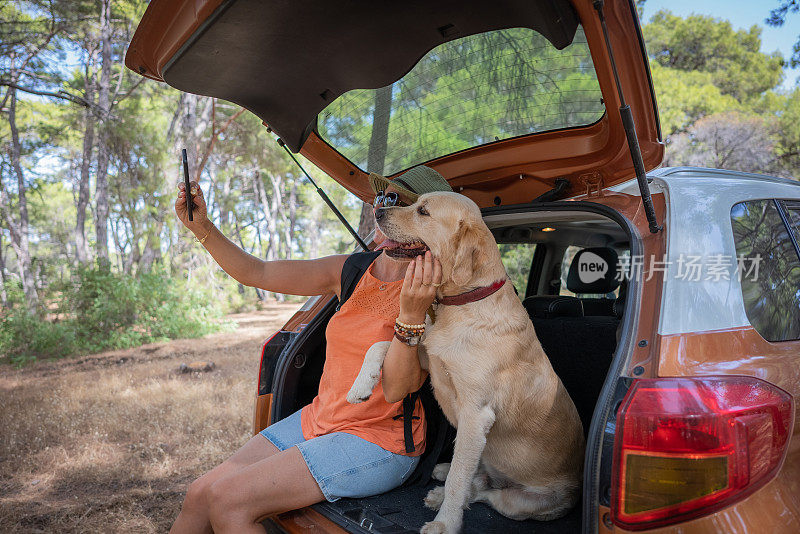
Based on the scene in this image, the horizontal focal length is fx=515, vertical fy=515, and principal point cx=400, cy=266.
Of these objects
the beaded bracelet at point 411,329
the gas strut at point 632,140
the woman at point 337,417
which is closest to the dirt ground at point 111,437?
the woman at point 337,417

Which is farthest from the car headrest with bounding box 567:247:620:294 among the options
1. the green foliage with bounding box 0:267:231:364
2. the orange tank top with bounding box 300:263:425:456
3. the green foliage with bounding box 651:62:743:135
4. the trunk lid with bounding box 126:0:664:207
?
the green foliage with bounding box 651:62:743:135

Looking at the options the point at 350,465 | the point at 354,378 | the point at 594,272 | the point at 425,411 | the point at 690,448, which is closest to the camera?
the point at 690,448

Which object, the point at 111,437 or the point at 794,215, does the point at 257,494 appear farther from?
the point at 111,437

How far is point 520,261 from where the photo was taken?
15.6ft

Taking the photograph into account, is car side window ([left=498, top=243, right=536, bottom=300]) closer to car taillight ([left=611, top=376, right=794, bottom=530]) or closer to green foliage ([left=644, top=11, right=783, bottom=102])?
car taillight ([left=611, top=376, right=794, bottom=530])

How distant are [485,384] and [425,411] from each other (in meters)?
0.74

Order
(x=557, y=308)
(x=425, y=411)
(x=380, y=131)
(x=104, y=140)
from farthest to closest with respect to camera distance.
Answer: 1. (x=104, y=140)
2. (x=557, y=308)
3. (x=380, y=131)
4. (x=425, y=411)

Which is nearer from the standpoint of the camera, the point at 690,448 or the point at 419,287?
the point at 690,448

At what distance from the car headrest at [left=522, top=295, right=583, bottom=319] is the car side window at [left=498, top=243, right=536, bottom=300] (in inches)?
35.4

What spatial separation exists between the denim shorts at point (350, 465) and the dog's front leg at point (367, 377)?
154 mm

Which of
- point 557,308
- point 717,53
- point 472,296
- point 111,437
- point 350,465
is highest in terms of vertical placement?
point 717,53

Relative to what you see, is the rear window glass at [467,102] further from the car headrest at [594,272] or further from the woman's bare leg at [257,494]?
the woman's bare leg at [257,494]

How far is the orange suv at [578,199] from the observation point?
129cm

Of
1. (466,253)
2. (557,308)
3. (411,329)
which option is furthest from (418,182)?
(557,308)
